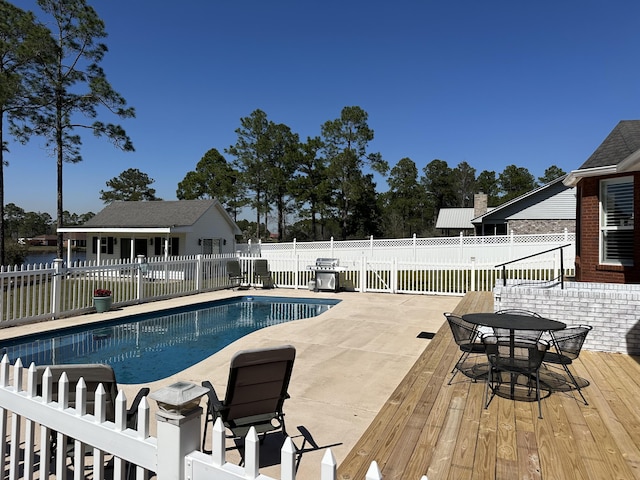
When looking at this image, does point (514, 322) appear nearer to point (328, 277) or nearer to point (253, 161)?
point (328, 277)

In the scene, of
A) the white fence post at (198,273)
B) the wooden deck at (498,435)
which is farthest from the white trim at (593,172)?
the white fence post at (198,273)

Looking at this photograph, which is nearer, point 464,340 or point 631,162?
point 464,340

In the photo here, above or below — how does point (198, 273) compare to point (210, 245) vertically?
below

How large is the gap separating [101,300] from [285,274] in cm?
735

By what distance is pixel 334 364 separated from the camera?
6.29 m

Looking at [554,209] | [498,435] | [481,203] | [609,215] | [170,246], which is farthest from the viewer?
[481,203]

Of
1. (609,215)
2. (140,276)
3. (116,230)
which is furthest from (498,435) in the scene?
(116,230)

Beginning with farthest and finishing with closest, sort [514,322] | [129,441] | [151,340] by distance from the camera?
[151,340]
[514,322]
[129,441]

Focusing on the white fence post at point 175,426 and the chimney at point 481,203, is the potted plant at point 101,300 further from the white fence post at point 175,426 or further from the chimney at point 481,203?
the chimney at point 481,203

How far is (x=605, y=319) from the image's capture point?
5883 mm

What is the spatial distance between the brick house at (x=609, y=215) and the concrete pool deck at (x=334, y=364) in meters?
3.63

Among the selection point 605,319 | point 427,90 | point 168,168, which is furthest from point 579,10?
point 168,168

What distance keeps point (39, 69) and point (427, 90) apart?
2058 centimetres

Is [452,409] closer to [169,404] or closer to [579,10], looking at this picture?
[169,404]
